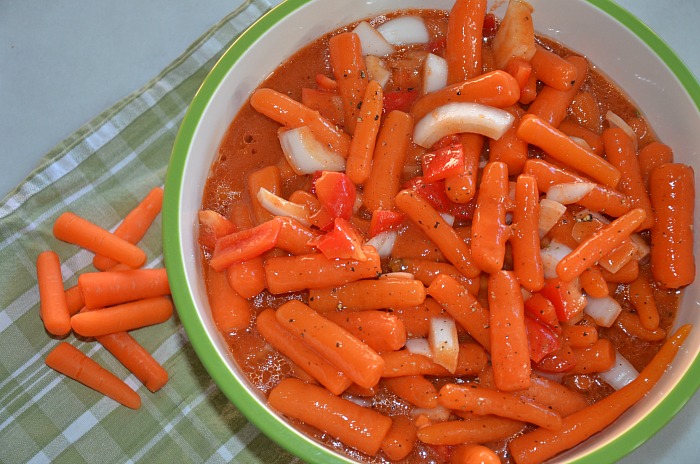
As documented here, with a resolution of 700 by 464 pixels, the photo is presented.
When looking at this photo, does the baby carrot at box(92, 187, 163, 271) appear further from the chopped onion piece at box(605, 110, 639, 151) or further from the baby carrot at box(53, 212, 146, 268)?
the chopped onion piece at box(605, 110, 639, 151)

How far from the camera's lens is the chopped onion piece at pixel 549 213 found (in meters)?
1.92

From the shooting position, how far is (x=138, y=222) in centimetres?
249

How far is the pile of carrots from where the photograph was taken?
2.37 m

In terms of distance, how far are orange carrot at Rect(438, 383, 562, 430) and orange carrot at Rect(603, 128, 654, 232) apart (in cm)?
58

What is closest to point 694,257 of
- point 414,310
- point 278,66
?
point 414,310

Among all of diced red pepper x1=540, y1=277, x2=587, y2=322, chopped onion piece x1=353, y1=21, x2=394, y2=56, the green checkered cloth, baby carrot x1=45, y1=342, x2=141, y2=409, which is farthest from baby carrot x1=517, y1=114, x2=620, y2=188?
baby carrot x1=45, y1=342, x2=141, y2=409

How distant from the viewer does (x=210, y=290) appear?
2.05 metres

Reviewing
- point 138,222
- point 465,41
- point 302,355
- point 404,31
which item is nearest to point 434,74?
point 465,41

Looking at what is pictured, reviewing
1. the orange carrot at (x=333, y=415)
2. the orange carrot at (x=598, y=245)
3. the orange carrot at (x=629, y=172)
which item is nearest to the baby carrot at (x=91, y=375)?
the orange carrot at (x=333, y=415)

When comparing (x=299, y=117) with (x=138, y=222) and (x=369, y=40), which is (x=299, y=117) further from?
(x=138, y=222)

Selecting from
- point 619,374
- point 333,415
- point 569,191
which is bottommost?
point 619,374

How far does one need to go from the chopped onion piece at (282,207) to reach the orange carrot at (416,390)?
49 centimetres

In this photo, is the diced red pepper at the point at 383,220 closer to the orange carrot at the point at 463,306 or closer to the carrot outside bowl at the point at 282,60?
the orange carrot at the point at 463,306

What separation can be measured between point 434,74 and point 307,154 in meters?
0.43
